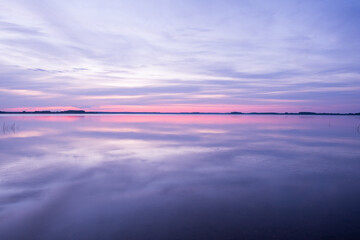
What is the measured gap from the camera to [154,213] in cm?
613

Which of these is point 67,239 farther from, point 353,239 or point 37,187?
point 353,239

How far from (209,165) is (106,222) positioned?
6.90 metres

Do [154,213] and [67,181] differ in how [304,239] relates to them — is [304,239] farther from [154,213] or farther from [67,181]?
[67,181]

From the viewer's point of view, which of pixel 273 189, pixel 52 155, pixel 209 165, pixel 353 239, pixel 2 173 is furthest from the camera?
pixel 52 155

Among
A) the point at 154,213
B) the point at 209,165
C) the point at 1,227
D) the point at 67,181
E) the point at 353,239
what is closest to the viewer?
the point at 353,239

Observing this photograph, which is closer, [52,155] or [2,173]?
[2,173]

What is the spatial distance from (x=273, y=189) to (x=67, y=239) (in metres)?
6.23

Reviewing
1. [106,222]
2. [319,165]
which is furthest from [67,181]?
[319,165]

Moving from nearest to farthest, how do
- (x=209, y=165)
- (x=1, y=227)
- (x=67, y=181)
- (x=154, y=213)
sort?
(x=1, y=227)
(x=154, y=213)
(x=67, y=181)
(x=209, y=165)

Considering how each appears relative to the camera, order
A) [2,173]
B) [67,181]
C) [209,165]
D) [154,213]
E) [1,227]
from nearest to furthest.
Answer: [1,227]
[154,213]
[67,181]
[2,173]
[209,165]

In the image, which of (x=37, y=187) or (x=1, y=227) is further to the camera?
(x=37, y=187)

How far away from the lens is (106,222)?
5641 mm

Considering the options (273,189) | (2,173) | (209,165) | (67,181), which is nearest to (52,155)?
(2,173)

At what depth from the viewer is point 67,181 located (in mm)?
8977
